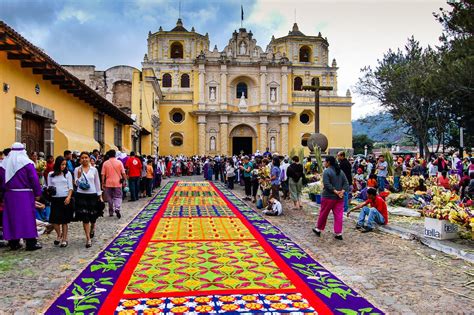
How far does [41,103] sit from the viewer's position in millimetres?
11852

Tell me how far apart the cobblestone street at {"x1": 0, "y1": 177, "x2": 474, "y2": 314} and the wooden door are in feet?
13.5

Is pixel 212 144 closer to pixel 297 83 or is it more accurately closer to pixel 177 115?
pixel 177 115

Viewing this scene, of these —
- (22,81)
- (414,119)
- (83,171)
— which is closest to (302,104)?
(414,119)

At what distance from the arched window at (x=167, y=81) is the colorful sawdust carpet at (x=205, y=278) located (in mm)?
34035

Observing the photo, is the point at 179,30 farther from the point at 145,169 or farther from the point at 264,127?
the point at 145,169

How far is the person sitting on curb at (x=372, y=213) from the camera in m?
8.51

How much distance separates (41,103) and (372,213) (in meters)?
9.35

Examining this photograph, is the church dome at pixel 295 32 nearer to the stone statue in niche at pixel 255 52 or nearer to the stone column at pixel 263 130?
the stone statue in niche at pixel 255 52

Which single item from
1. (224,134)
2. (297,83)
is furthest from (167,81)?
(297,83)

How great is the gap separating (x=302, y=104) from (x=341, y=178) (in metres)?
34.0

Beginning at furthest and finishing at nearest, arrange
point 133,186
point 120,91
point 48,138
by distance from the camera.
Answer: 1. point 120,91
2. point 133,186
3. point 48,138

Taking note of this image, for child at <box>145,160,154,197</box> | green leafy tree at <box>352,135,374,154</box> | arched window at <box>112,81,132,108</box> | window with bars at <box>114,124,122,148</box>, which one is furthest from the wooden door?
green leafy tree at <box>352,135,374,154</box>

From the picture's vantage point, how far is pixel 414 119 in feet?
104

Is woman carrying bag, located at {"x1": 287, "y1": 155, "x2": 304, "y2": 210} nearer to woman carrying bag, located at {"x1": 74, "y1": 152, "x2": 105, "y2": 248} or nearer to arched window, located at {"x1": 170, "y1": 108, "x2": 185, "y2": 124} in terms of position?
woman carrying bag, located at {"x1": 74, "y1": 152, "x2": 105, "y2": 248}
